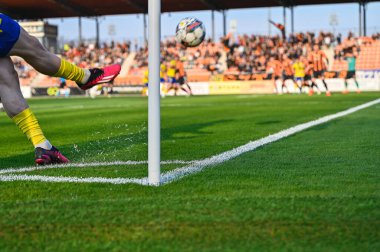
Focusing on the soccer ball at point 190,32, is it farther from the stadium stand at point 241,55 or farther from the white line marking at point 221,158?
the stadium stand at point 241,55

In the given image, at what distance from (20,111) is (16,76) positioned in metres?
0.28

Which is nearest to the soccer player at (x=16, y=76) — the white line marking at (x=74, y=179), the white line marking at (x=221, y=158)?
the white line marking at (x=74, y=179)

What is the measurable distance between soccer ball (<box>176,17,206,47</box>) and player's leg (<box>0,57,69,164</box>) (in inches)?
105

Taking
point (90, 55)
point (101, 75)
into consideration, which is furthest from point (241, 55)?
point (101, 75)

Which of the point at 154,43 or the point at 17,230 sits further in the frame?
the point at 154,43

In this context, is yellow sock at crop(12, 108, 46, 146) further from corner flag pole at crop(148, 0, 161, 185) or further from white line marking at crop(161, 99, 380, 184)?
corner flag pole at crop(148, 0, 161, 185)

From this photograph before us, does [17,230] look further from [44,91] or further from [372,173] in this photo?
[44,91]

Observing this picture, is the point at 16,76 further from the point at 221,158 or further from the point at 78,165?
the point at 221,158

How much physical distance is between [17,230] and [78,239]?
1.06 ft

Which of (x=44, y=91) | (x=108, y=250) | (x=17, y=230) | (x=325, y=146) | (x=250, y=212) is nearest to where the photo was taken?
(x=108, y=250)

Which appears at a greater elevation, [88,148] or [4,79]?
[4,79]

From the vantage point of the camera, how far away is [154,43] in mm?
3592

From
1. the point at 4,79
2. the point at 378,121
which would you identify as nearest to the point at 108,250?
the point at 4,79

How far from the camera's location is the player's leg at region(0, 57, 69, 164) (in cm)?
495
